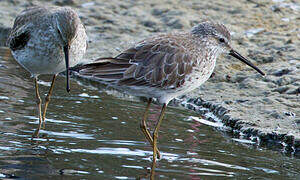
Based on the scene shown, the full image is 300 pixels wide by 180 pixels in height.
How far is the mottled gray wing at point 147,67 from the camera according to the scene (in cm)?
A: 711

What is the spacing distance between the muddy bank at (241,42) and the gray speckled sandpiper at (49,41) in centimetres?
253

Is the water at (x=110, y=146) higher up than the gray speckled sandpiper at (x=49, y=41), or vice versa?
the gray speckled sandpiper at (x=49, y=41)

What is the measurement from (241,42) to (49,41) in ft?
15.6

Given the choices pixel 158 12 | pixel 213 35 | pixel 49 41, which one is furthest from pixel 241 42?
pixel 49 41

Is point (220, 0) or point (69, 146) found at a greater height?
point (220, 0)

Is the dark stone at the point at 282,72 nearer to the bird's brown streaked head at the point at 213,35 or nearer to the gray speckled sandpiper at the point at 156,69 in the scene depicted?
the bird's brown streaked head at the point at 213,35

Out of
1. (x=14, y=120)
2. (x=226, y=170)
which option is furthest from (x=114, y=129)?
(x=226, y=170)

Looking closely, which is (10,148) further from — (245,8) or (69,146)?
(245,8)

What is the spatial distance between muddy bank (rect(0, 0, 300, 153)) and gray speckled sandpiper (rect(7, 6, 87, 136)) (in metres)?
2.53

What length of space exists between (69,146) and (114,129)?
3.16ft

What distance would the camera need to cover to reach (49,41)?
798cm

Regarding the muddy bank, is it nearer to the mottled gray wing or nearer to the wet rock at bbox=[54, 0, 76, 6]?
the wet rock at bbox=[54, 0, 76, 6]

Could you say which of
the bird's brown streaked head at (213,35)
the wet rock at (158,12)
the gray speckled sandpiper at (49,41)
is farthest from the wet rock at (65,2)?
the bird's brown streaked head at (213,35)

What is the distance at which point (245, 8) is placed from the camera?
12.7 m
